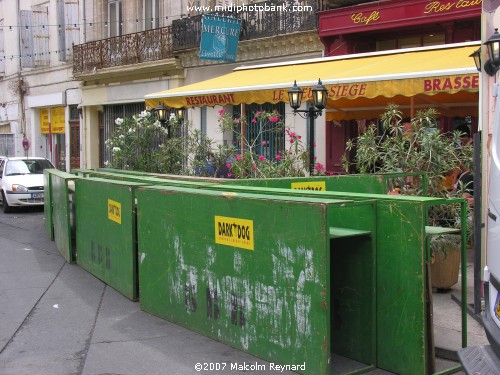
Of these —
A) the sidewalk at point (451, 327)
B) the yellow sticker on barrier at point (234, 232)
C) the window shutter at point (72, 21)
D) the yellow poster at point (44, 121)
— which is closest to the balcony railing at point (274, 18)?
the window shutter at point (72, 21)

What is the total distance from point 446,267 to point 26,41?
25632 millimetres

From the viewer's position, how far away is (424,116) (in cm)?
811

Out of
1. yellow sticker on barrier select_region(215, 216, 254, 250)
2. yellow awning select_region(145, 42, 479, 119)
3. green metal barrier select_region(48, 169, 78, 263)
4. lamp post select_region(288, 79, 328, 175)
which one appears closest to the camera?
yellow sticker on barrier select_region(215, 216, 254, 250)

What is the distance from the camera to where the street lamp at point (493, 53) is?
19.4 feet

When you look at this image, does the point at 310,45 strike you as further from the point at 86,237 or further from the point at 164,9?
the point at 86,237

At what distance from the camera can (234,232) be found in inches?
207

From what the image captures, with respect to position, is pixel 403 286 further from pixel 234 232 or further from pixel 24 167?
pixel 24 167

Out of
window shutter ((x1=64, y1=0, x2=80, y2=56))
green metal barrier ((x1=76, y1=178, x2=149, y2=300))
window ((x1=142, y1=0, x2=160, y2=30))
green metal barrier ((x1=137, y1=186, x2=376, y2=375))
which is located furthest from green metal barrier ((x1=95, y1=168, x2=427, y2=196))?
window shutter ((x1=64, y1=0, x2=80, y2=56))

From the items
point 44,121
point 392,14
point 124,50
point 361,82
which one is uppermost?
point 124,50

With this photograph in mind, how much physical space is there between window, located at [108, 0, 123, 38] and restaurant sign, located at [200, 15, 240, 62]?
286 inches

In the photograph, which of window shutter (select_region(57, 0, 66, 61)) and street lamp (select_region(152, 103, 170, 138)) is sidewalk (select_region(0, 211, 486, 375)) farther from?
window shutter (select_region(57, 0, 66, 61))

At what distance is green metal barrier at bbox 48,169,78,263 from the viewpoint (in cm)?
972

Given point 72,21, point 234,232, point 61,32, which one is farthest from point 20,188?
point 234,232

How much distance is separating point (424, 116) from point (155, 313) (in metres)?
4.30
